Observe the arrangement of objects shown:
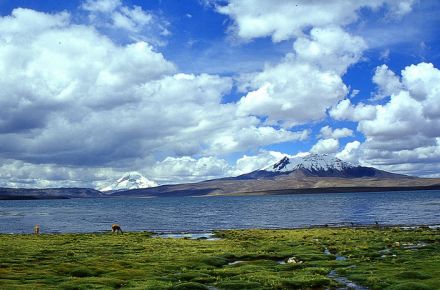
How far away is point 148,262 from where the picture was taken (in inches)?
2135

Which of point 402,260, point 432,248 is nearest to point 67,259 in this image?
point 402,260

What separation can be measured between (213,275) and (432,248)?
1350 inches

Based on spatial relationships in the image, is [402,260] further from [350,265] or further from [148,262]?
[148,262]

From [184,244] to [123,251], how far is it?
45.0 feet

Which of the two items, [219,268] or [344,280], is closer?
[344,280]

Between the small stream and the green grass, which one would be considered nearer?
the small stream

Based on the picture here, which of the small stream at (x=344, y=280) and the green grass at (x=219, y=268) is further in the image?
the green grass at (x=219, y=268)

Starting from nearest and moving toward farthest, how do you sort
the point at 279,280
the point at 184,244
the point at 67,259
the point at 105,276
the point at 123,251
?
1. the point at 279,280
2. the point at 105,276
3. the point at 67,259
4. the point at 123,251
5. the point at 184,244

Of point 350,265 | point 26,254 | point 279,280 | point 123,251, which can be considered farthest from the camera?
point 123,251

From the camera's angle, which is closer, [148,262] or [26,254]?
[148,262]

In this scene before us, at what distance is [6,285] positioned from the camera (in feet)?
122

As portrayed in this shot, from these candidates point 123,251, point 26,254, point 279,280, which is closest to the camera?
point 279,280

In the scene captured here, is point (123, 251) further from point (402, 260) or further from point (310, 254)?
point (402, 260)

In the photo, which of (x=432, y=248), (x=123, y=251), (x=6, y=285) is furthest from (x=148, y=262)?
(x=432, y=248)
